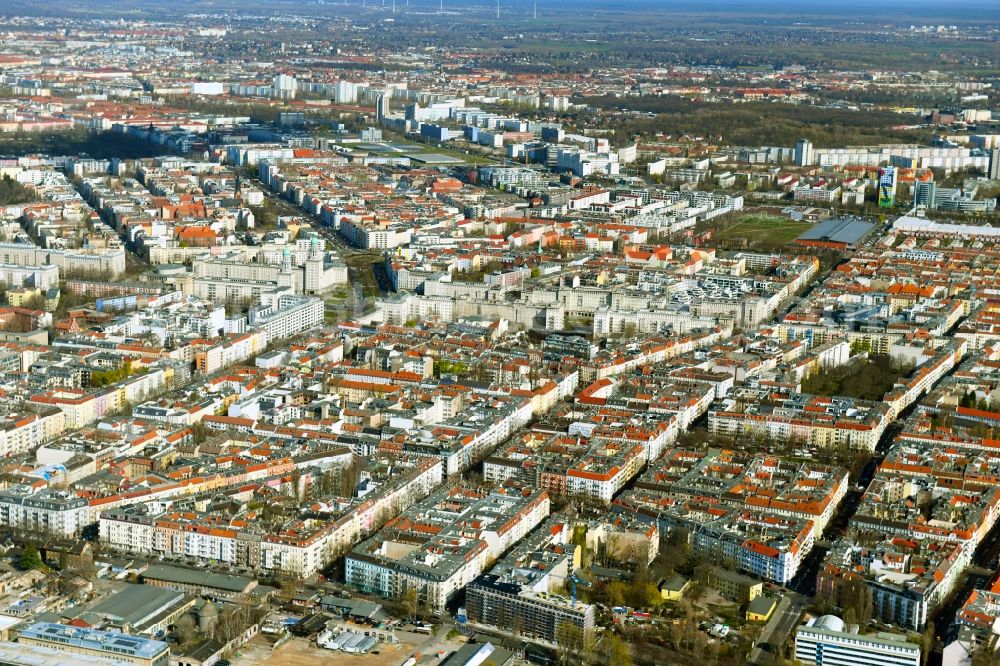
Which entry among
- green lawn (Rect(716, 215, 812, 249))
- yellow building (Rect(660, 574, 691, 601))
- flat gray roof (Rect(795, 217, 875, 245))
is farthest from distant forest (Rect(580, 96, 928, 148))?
yellow building (Rect(660, 574, 691, 601))

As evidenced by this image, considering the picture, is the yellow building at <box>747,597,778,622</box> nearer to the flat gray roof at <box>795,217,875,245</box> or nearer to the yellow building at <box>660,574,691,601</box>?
the yellow building at <box>660,574,691,601</box>

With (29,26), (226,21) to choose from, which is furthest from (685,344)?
(226,21)

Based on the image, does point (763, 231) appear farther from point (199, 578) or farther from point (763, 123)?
point (199, 578)

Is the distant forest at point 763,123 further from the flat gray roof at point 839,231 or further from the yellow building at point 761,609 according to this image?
the yellow building at point 761,609

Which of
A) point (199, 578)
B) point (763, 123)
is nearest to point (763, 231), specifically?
point (763, 123)

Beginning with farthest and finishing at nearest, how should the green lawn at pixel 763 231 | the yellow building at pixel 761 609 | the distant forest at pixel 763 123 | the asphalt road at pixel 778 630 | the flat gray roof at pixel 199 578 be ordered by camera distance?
the distant forest at pixel 763 123
the green lawn at pixel 763 231
the flat gray roof at pixel 199 578
the yellow building at pixel 761 609
the asphalt road at pixel 778 630

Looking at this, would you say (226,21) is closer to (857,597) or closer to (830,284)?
(830,284)

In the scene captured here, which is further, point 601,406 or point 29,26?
point 29,26

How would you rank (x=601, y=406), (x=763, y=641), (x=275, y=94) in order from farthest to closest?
(x=275, y=94) < (x=601, y=406) < (x=763, y=641)

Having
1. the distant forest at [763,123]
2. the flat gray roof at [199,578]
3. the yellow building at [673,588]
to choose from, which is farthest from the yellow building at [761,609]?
the distant forest at [763,123]
